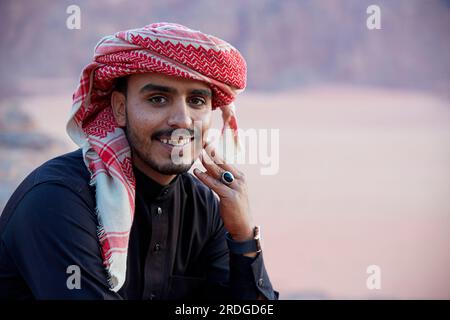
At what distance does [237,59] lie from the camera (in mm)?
2752

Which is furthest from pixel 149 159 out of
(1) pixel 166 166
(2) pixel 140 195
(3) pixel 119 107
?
(3) pixel 119 107

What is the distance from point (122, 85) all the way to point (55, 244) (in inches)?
33.8

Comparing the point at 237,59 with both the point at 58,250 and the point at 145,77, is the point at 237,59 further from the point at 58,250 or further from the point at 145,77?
the point at 58,250

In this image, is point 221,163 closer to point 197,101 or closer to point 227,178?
point 227,178

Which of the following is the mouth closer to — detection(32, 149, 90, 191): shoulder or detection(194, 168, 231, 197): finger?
detection(194, 168, 231, 197): finger

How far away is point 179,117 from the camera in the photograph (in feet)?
8.25

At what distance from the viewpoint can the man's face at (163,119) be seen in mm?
2531

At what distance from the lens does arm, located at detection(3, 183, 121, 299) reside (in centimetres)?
212

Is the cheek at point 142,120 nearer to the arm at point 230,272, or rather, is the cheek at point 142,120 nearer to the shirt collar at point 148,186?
the shirt collar at point 148,186

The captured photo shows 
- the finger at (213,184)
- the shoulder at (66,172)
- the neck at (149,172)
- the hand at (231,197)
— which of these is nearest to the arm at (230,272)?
the hand at (231,197)

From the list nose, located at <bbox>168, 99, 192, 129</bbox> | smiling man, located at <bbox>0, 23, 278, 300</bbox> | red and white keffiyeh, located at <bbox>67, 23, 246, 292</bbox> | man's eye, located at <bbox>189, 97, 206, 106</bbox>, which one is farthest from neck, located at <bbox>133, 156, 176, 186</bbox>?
man's eye, located at <bbox>189, 97, 206, 106</bbox>

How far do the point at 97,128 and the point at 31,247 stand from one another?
674mm

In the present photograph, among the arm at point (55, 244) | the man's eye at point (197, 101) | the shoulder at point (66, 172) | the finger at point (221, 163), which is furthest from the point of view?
the finger at point (221, 163)
